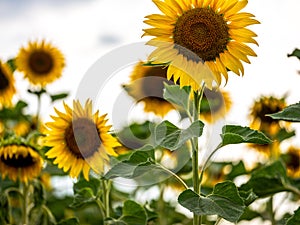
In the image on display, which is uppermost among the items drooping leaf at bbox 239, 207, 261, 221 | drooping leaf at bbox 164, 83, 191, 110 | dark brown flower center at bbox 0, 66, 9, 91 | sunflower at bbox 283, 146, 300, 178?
dark brown flower center at bbox 0, 66, 9, 91

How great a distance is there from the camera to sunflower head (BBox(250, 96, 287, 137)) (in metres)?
1.89

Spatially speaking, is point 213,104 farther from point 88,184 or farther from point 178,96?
point 178,96

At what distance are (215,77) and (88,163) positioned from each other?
40cm

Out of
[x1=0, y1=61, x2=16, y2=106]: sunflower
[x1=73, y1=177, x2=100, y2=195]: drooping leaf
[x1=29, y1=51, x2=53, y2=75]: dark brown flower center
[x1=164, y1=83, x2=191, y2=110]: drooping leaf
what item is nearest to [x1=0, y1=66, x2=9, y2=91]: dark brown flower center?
[x1=0, y1=61, x2=16, y2=106]: sunflower

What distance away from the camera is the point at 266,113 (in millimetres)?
1906

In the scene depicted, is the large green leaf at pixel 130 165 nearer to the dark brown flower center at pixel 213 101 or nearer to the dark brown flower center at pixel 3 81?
the dark brown flower center at pixel 213 101

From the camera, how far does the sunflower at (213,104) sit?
1.70m

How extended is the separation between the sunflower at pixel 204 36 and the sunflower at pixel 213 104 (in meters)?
0.40

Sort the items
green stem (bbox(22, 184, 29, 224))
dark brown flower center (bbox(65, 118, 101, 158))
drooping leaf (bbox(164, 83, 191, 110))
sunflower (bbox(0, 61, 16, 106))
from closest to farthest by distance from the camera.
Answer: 1. drooping leaf (bbox(164, 83, 191, 110))
2. dark brown flower center (bbox(65, 118, 101, 158))
3. green stem (bbox(22, 184, 29, 224))
4. sunflower (bbox(0, 61, 16, 106))

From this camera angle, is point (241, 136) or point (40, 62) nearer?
point (241, 136)

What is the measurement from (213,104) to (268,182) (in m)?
0.47

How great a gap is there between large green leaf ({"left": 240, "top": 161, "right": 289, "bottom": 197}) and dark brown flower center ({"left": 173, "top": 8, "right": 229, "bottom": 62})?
1.36 feet

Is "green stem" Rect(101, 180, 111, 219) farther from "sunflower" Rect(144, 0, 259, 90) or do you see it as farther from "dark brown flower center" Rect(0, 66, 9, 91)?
"dark brown flower center" Rect(0, 66, 9, 91)

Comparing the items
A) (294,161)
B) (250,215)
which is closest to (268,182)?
Answer: (250,215)
